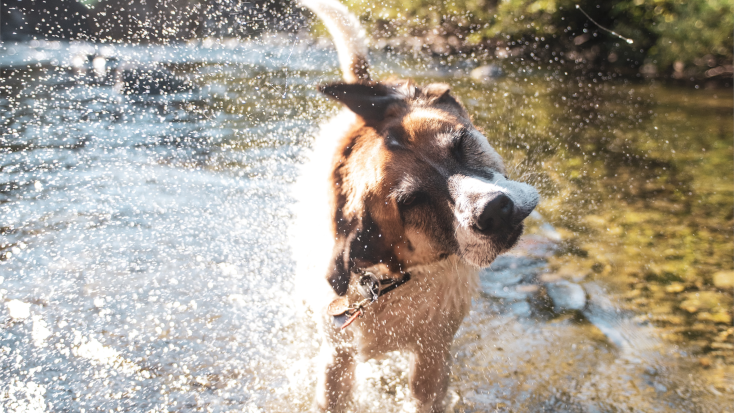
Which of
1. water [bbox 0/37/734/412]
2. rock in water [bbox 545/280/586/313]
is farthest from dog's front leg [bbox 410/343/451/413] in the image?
rock in water [bbox 545/280/586/313]

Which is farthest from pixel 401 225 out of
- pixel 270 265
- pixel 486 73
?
pixel 486 73

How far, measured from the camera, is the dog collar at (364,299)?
2.61 m

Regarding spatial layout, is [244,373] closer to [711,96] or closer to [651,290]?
[651,290]

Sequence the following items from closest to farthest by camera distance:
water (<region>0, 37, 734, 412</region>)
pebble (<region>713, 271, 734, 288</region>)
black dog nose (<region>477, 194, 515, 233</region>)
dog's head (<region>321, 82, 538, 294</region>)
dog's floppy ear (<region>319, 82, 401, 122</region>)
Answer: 1. black dog nose (<region>477, 194, 515, 233</region>)
2. dog's head (<region>321, 82, 538, 294</region>)
3. dog's floppy ear (<region>319, 82, 401, 122</region>)
4. water (<region>0, 37, 734, 412</region>)
5. pebble (<region>713, 271, 734, 288</region>)

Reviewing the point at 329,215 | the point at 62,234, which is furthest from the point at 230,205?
the point at 329,215

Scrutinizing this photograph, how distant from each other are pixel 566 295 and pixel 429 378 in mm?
1561

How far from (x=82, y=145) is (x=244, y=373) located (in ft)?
15.7

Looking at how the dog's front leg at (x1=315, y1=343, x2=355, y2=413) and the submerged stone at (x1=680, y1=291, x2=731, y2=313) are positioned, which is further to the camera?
the submerged stone at (x1=680, y1=291, x2=731, y2=313)

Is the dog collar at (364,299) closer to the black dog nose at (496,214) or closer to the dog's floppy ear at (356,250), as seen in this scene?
the dog's floppy ear at (356,250)

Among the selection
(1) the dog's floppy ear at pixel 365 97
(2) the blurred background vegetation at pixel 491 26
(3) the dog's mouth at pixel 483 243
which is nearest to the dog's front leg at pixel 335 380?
(3) the dog's mouth at pixel 483 243

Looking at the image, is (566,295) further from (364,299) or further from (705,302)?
(364,299)

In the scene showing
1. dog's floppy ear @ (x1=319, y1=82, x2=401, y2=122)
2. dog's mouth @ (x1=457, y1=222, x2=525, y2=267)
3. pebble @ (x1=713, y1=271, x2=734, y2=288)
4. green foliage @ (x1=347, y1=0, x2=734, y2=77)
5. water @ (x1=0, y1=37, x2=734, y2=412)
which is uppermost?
green foliage @ (x1=347, y1=0, x2=734, y2=77)

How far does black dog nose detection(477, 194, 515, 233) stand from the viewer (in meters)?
2.20

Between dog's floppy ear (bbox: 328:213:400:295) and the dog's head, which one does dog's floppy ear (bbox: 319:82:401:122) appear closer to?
the dog's head
